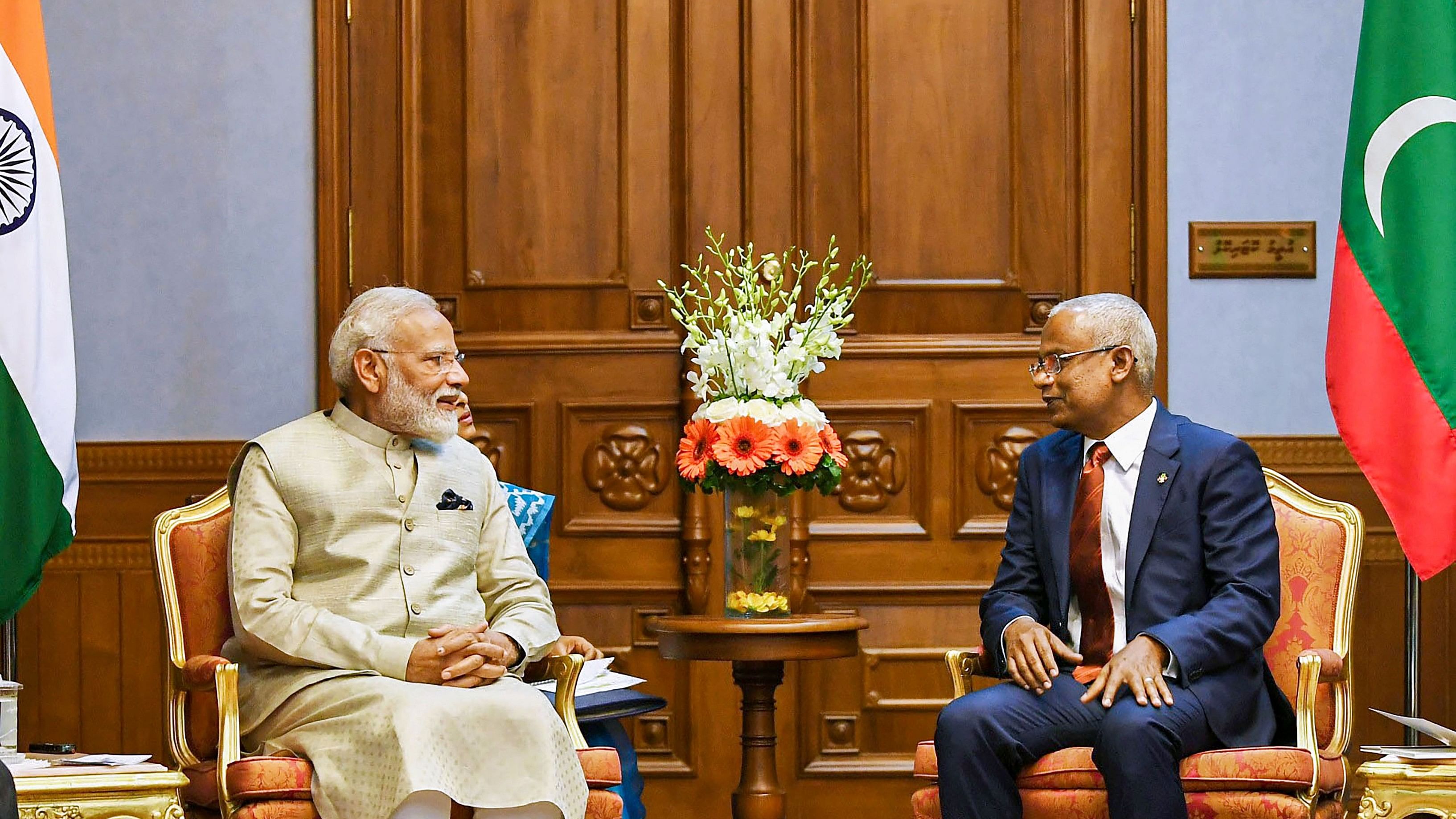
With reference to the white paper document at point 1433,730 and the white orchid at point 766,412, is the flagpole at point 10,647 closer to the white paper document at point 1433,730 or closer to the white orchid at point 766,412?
the white orchid at point 766,412

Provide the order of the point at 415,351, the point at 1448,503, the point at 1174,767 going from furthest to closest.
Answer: the point at 1448,503, the point at 415,351, the point at 1174,767

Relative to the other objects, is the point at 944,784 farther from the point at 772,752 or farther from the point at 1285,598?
the point at 1285,598

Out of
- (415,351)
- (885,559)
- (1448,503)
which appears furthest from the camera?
(885,559)

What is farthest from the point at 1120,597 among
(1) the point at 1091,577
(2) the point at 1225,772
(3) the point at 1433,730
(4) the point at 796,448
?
(4) the point at 796,448

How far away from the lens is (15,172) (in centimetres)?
379

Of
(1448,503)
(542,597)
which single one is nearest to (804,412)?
(542,597)

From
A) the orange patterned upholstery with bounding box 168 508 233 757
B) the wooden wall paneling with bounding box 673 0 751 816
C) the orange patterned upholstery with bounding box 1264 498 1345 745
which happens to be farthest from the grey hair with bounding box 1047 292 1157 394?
the orange patterned upholstery with bounding box 168 508 233 757

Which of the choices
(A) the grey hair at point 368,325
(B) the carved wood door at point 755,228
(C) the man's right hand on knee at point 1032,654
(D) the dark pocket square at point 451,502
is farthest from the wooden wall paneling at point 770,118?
(C) the man's right hand on knee at point 1032,654

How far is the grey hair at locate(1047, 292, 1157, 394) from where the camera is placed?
11.4 ft

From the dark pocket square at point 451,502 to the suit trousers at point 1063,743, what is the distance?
1079 mm

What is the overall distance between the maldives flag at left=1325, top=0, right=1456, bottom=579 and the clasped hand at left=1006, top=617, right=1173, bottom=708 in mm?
938

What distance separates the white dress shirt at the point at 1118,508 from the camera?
11.2 feet

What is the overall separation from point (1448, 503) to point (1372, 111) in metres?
0.94

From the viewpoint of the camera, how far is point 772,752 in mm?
3811
